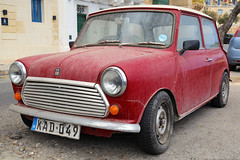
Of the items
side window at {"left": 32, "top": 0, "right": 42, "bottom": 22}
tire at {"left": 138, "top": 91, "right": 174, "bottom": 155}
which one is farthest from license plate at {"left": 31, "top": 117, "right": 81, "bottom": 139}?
side window at {"left": 32, "top": 0, "right": 42, "bottom": 22}

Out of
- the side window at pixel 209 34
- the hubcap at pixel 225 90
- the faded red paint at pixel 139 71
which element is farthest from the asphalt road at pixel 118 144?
the side window at pixel 209 34

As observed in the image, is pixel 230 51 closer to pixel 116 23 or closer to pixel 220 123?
pixel 220 123

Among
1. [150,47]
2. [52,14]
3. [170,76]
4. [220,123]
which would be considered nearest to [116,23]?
[150,47]

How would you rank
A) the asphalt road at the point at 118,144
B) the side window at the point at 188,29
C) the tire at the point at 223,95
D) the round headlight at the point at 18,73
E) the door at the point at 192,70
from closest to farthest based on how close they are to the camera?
the asphalt road at the point at 118,144
the round headlight at the point at 18,73
the door at the point at 192,70
the side window at the point at 188,29
the tire at the point at 223,95

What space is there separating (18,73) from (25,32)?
40.4 ft

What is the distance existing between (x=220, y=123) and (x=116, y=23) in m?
2.23

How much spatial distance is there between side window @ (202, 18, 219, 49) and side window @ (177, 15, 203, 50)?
0.97 ft

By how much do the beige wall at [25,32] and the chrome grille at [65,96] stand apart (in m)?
11.1

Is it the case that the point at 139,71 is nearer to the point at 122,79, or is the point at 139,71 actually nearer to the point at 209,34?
the point at 122,79

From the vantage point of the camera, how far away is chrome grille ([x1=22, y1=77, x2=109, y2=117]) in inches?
113

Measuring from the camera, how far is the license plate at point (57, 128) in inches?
119

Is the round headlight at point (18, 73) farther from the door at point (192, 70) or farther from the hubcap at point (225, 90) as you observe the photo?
the hubcap at point (225, 90)

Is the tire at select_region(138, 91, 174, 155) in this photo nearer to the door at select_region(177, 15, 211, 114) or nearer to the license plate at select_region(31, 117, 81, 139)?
the door at select_region(177, 15, 211, 114)

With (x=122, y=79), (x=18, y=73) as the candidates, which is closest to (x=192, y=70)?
(x=122, y=79)
